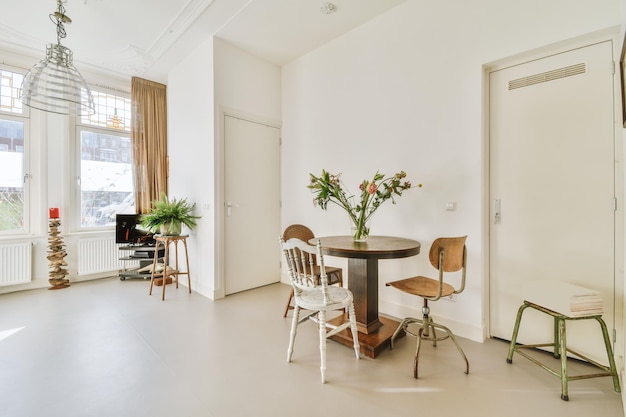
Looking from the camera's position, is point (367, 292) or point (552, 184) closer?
point (552, 184)

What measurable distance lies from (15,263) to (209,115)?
3.21 m

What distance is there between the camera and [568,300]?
1.76 m

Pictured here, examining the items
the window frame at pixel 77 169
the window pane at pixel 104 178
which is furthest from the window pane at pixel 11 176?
the window pane at pixel 104 178

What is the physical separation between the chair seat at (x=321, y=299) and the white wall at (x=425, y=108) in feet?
3.58

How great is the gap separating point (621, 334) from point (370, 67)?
306 centimetres

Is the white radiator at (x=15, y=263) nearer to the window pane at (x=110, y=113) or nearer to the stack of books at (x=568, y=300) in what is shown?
the window pane at (x=110, y=113)

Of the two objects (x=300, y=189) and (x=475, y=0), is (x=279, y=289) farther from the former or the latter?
(x=475, y=0)

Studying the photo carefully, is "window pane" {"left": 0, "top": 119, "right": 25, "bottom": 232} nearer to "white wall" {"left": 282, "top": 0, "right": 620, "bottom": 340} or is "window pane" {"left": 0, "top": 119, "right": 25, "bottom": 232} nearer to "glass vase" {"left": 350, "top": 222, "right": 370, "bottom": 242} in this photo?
"white wall" {"left": 282, "top": 0, "right": 620, "bottom": 340}

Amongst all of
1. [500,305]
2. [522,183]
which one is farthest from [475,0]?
[500,305]

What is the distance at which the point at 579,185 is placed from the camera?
2.09 metres

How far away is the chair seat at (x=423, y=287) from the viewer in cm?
205

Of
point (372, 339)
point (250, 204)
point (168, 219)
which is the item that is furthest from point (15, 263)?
point (372, 339)

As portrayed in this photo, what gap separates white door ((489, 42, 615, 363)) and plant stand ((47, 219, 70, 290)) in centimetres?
526

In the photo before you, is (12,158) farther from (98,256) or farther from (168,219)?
(168,219)
